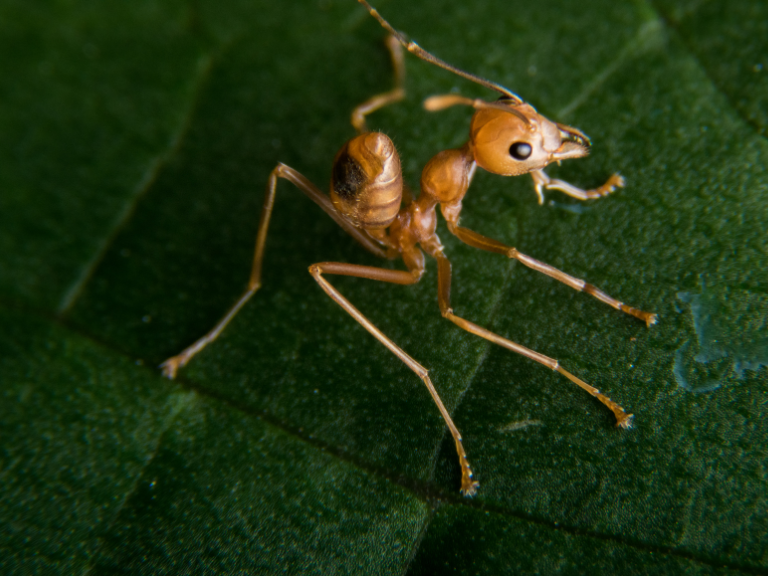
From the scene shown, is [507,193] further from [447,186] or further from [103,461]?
[103,461]

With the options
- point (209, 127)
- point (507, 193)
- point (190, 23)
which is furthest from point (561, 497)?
point (190, 23)

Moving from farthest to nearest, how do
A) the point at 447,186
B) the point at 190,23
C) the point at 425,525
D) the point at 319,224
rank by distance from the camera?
the point at 190,23
the point at 319,224
the point at 447,186
the point at 425,525

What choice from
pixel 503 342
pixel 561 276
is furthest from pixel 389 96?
pixel 503 342

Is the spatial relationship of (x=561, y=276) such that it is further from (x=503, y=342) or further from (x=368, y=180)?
(x=368, y=180)

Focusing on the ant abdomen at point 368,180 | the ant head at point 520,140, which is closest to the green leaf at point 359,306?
the ant head at point 520,140

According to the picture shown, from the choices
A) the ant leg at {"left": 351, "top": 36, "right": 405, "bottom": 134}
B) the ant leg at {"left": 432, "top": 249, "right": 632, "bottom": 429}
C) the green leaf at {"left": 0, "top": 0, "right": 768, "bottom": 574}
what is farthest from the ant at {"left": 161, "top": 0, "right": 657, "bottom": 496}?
the ant leg at {"left": 351, "top": 36, "right": 405, "bottom": 134}

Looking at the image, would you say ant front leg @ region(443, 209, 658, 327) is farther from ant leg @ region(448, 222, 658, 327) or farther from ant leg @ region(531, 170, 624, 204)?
ant leg @ region(531, 170, 624, 204)

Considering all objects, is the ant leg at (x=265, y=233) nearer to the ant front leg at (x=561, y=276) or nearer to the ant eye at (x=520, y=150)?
the ant front leg at (x=561, y=276)
